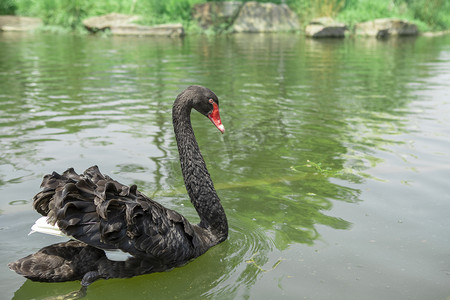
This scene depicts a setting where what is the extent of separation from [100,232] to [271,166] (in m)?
2.69

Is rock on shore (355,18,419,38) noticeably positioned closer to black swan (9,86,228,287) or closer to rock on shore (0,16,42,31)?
rock on shore (0,16,42,31)

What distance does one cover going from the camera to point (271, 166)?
518cm

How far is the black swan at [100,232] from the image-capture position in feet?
9.04

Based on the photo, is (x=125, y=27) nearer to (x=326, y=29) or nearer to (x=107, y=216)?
(x=326, y=29)

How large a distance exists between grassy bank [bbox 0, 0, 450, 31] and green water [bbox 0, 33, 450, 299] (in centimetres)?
1322

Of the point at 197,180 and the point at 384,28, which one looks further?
the point at 384,28

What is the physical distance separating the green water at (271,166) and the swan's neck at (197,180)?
0.57ft

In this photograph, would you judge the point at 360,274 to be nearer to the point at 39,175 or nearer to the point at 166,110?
the point at 39,175

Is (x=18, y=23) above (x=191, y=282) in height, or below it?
above

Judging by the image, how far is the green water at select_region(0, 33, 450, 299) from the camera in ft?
10.4

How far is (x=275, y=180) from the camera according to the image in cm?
482

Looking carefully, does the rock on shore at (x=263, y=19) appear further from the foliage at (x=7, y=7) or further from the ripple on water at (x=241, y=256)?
the ripple on water at (x=241, y=256)

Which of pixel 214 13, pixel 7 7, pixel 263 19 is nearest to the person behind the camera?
pixel 214 13

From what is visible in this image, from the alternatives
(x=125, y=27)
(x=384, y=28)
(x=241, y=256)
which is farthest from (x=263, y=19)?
(x=241, y=256)
